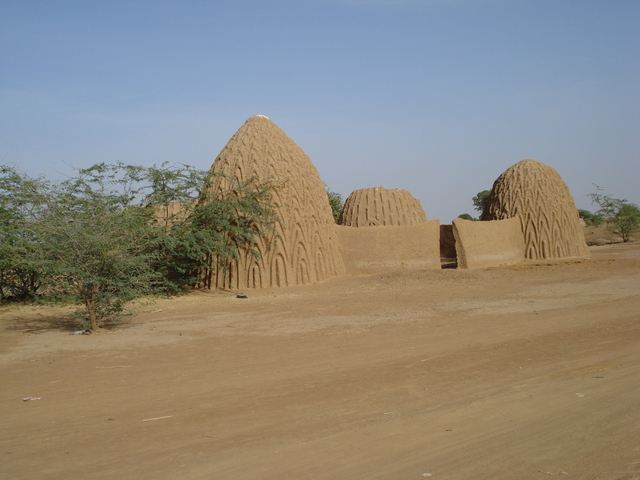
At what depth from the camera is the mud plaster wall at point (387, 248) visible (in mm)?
16297

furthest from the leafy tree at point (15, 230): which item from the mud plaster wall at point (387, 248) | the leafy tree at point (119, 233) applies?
the mud plaster wall at point (387, 248)

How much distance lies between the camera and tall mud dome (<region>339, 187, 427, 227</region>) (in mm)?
18562

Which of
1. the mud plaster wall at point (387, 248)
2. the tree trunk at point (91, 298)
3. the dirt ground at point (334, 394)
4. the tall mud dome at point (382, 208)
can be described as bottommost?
the dirt ground at point (334, 394)

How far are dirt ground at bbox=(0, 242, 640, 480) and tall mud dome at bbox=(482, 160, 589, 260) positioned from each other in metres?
9.45

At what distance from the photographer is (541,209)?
1942 cm

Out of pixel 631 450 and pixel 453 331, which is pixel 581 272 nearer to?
pixel 453 331

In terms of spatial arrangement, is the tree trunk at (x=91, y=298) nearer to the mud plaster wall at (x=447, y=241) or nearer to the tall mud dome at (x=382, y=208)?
the tall mud dome at (x=382, y=208)

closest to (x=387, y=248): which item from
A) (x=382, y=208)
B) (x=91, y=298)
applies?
(x=382, y=208)

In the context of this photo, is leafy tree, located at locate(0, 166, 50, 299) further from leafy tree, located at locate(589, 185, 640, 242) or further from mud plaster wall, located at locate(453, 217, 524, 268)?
leafy tree, located at locate(589, 185, 640, 242)

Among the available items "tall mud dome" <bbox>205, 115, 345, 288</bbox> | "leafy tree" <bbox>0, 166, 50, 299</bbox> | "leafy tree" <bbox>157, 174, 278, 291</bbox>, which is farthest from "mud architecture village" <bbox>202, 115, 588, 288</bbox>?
"leafy tree" <bbox>0, 166, 50, 299</bbox>

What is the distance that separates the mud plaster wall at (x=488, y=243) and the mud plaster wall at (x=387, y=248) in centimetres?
79

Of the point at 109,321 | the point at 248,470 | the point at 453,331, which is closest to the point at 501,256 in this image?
the point at 453,331

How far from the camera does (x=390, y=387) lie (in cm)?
552

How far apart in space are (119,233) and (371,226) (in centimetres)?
883
